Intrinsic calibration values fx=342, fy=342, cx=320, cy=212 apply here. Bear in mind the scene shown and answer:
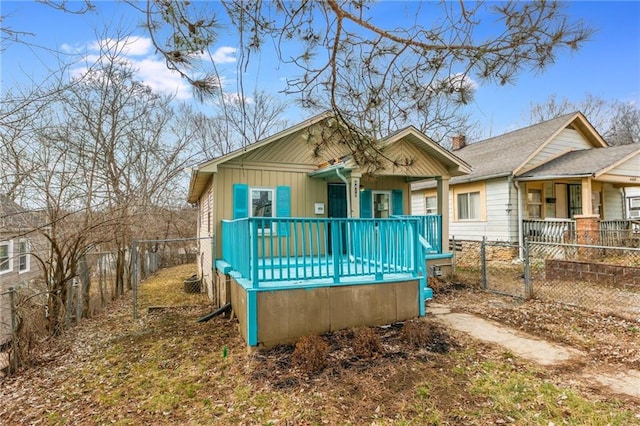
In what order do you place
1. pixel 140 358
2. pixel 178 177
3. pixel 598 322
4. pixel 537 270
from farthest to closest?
1. pixel 178 177
2. pixel 537 270
3. pixel 598 322
4. pixel 140 358

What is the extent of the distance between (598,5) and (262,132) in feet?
69.9

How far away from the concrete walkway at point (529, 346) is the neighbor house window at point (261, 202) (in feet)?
14.5

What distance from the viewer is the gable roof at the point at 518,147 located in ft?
39.0

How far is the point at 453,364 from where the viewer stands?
13.3 feet

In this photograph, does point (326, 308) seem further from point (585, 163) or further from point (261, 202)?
point (585, 163)

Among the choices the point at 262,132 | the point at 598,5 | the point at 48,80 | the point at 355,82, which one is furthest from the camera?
the point at 262,132

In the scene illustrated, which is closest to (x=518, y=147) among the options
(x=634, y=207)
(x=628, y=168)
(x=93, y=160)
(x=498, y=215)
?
(x=498, y=215)

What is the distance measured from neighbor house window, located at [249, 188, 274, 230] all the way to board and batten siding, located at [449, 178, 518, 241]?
7989 millimetres

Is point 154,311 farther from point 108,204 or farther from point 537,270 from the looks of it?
point 537,270

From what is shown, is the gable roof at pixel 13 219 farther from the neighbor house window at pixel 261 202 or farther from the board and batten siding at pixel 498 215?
the board and batten siding at pixel 498 215

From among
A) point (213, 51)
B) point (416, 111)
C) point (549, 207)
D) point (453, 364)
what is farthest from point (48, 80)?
point (549, 207)

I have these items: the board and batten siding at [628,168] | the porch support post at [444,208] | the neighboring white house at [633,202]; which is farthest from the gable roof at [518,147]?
the neighboring white house at [633,202]

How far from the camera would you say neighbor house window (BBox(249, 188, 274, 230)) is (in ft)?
27.6

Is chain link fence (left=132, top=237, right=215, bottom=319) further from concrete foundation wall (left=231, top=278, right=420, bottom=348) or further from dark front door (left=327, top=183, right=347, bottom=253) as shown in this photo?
concrete foundation wall (left=231, top=278, right=420, bottom=348)
